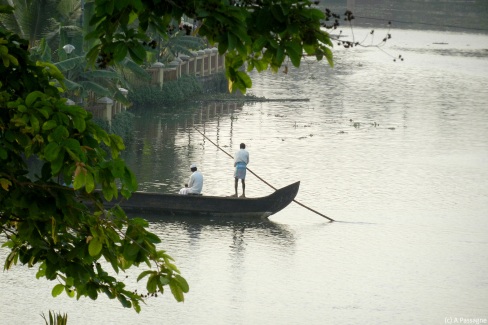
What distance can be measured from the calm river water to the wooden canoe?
0.33m

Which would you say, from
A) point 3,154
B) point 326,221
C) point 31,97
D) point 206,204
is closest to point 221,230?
point 206,204

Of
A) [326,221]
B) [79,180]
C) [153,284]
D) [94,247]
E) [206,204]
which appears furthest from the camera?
[326,221]

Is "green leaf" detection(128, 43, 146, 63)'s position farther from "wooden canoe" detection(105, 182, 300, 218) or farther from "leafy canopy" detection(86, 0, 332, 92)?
"wooden canoe" detection(105, 182, 300, 218)

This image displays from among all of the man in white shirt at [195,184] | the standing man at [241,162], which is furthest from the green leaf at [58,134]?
the standing man at [241,162]

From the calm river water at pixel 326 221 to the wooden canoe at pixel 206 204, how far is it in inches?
13.0

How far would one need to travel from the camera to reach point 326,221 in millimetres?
30203

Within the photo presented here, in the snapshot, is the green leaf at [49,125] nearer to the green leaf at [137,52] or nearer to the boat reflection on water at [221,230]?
the green leaf at [137,52]

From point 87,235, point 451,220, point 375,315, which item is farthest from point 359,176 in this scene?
point 87,235

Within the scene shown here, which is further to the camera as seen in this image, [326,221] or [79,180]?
[326,221]

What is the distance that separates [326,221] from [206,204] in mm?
3323

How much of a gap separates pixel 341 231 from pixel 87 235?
1950 centimetres

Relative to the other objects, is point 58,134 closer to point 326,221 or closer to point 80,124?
point 80,124

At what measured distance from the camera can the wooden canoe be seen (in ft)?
94.0

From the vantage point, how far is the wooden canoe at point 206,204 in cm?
2864
